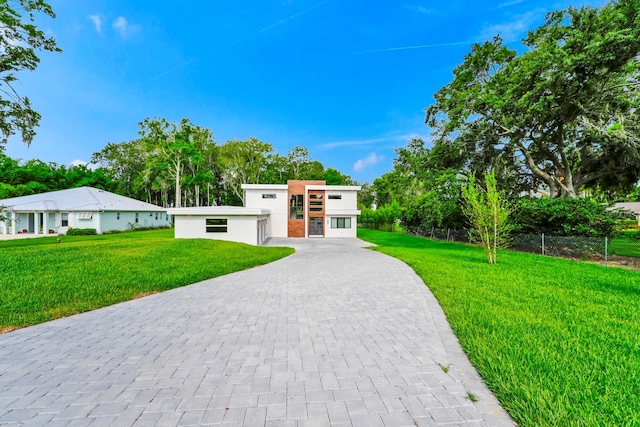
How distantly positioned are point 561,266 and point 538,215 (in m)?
5.38

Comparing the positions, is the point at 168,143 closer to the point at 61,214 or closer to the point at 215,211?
the point at 61,214

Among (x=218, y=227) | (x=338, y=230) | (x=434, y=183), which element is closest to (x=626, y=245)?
(x=434, y=183)

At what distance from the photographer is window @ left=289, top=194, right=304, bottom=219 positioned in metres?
25.4

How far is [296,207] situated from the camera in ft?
83.7

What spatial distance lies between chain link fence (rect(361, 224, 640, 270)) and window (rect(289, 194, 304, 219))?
52.3ft

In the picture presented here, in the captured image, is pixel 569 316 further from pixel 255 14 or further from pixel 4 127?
pixel 4 127

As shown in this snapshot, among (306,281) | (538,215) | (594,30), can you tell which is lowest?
(306,281)

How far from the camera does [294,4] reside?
1398cm

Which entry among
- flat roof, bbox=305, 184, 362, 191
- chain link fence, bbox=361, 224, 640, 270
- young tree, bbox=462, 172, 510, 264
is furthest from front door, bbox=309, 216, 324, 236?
young tree, bbox=462, 172, 510, 264

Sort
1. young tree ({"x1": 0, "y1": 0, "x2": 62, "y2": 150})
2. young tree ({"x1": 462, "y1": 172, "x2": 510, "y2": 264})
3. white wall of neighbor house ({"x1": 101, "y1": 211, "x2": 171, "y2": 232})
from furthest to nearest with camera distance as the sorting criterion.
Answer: white wall of neighbor house ({"x1": 101, "y1": 211, "x2": 171, "y2": 232}), young tree ({"x1": 0, "y1": 0, "x2": 62, "y2": 150}), young tree ({"x1": 462, "y1": 172, "x2": 510, "y2": 264})

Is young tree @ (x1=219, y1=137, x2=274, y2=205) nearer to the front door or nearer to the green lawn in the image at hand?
the front door

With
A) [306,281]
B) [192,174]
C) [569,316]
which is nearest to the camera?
[569,316]

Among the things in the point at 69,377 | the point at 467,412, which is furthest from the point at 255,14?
the point at 467,412

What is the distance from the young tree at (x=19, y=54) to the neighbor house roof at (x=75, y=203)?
1180 cm
